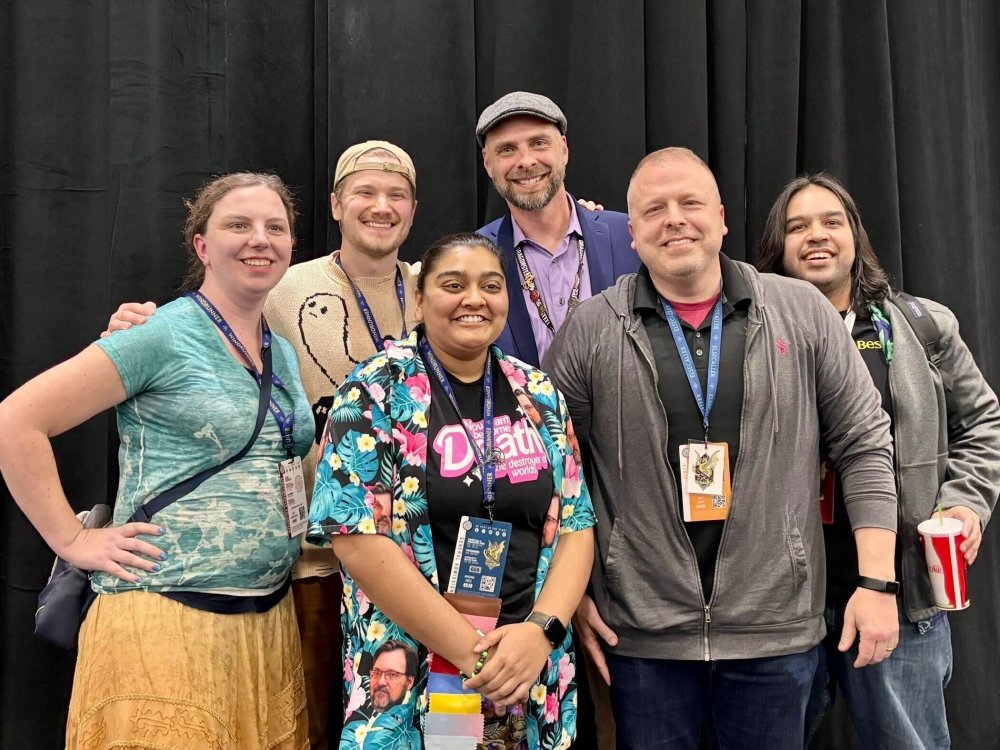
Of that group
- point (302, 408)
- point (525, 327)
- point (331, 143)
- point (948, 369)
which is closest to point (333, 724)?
point (302, 408)

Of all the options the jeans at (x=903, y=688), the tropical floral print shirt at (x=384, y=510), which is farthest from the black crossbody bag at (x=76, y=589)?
the jeans at (x=903, y=688)

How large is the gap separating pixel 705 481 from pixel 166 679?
3.73 ft

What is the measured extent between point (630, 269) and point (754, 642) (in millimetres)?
1098

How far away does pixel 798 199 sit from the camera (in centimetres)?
226

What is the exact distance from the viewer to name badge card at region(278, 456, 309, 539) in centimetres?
172

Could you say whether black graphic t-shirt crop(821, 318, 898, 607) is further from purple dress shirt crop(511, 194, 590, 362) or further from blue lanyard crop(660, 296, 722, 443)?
purple dress shirt crop(511, 194, 590, 362)

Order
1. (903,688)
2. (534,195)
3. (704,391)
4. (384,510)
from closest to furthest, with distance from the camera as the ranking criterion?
1. (384,510)
2. (704,391)
3. (903,688)
4. (534,195)

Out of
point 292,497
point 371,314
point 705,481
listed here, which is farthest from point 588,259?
point 292,497

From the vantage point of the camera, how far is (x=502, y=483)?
1.51 m

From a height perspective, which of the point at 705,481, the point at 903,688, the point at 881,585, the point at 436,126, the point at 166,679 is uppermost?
the point at 436,126

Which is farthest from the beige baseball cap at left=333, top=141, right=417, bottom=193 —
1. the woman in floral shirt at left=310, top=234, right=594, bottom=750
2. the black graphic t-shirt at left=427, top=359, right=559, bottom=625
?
the black graphic t-shirt at left=427, top=359, right=559, bottom=625

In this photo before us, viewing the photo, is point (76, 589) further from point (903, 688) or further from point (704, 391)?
point (903, 688)

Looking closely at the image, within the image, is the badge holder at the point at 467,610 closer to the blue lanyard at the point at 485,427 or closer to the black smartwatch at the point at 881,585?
the blue lanyard at the point at 485,427

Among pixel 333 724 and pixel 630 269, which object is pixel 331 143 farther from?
pixel 333 724
